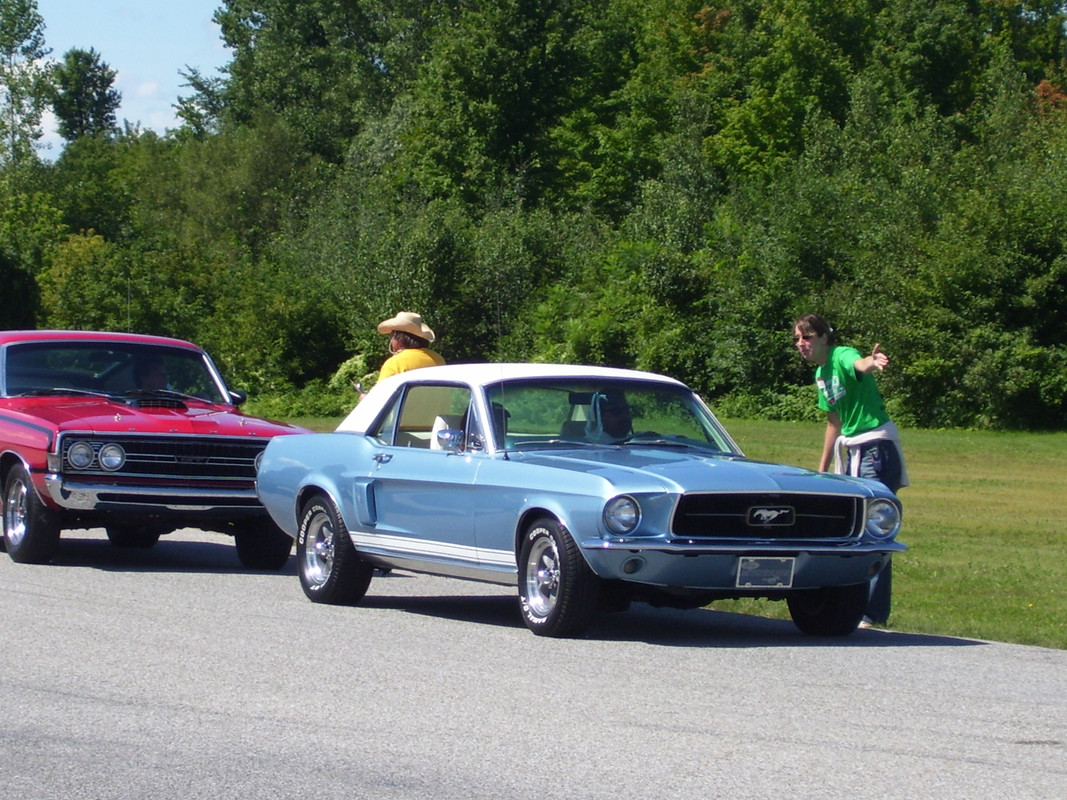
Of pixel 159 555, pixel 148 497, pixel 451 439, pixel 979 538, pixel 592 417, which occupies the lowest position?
pixel 159 555

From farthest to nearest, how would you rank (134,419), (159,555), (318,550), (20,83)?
(20,83)
(159,555)
(134,419)
(318,550)

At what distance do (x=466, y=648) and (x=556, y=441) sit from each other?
159 cm

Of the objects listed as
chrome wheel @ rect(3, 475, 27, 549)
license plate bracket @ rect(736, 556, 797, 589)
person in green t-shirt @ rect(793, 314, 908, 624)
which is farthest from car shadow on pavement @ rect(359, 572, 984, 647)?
chrome wheel @ rect(3, 475, 27, 549)

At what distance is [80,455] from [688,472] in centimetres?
556

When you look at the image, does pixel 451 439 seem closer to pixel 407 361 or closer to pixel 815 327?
pixel 815 327

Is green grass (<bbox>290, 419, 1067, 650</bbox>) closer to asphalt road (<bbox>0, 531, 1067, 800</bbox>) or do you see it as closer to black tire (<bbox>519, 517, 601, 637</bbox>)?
asphalt road (<bbox>0, 531, 1067, 800</bbox>)

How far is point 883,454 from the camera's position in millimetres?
10273

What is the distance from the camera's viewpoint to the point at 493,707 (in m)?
6.98

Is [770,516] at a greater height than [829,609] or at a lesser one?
greater

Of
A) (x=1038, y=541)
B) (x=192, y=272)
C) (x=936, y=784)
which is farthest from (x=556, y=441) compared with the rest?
(x=192, y=272)

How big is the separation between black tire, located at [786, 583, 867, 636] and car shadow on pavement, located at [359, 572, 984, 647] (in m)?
0.07

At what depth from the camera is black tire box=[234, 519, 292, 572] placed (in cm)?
1309

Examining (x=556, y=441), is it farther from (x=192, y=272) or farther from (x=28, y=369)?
(x=192, y=272)

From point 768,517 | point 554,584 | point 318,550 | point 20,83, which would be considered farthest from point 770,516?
point 20,83
